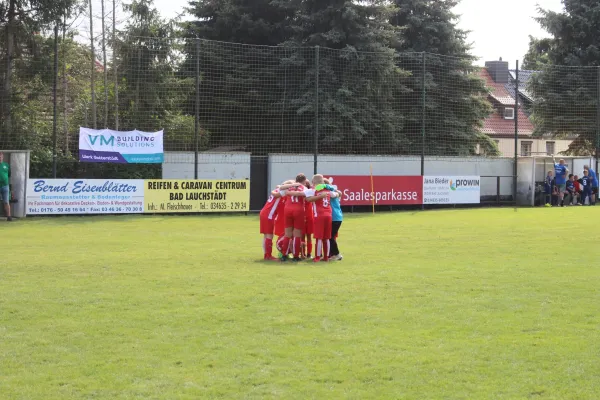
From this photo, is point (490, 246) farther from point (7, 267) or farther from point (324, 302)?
point (7, 267)

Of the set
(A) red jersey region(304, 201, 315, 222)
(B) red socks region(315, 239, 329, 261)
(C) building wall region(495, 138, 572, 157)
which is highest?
(C) building wall region(495, 138, 572, 157)

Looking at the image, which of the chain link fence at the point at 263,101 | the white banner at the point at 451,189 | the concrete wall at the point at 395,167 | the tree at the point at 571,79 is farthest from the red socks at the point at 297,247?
the tree at the point at 571,79

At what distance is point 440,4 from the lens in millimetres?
45062

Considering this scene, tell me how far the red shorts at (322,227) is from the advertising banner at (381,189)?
15.2 m

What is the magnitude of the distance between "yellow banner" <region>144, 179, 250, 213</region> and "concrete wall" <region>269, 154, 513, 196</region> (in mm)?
2010

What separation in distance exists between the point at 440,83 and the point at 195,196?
56.0ft

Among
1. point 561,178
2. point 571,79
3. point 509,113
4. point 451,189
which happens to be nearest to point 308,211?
point 451,189

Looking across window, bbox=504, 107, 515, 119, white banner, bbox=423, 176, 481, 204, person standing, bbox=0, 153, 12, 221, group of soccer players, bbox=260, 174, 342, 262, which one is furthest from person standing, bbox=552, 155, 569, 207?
window, bbox=504, 107, 515, 119

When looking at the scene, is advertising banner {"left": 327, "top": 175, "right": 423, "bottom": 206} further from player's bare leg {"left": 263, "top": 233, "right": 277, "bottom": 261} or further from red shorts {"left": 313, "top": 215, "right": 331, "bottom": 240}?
red shorts {"left": 313, "top": 215, "right": 331, "bottom": 240}

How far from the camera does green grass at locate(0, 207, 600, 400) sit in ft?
21.8

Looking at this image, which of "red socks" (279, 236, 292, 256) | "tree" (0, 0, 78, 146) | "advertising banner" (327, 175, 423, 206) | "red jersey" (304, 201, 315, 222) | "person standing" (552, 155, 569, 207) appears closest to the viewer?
"red socks" (279, 236, 292, 256)

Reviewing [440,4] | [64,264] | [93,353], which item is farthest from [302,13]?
[93,353]

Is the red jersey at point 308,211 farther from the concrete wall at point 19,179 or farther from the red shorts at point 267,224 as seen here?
the concrete wall at point 19,179

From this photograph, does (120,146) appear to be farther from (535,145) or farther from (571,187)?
(535,145)
